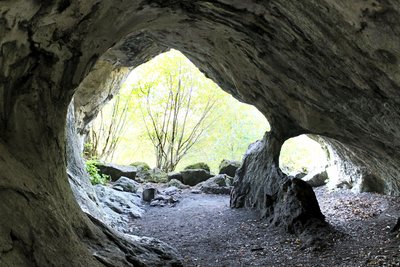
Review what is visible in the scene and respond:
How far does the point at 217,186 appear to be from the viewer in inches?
570

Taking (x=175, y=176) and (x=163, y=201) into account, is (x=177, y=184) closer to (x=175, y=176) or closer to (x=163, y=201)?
(x=175, y=176)

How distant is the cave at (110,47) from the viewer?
3402mm

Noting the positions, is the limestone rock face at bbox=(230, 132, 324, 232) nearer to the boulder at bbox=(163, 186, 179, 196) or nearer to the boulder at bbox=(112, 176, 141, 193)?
the boulder at bbox=(163, 186, 179, 196)

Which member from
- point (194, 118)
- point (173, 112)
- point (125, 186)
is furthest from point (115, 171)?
point (194, 118)

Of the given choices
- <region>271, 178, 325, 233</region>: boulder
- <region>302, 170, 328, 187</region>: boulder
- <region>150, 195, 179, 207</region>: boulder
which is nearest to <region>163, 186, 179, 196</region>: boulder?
<region>150, 195, 179, 207</region>: boulder

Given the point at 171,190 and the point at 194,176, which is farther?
the point at 194,176

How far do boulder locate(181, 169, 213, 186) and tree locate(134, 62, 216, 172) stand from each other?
→ 406 centimetres

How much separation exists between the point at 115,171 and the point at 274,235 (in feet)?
29.4

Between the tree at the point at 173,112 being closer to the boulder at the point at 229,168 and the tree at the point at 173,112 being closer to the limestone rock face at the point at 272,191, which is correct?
the boulder at the point at 229,168

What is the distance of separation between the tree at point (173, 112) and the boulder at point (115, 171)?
4.79 m

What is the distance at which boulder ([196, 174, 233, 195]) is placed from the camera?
14.2 m

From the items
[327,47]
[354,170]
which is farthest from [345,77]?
[354,170]

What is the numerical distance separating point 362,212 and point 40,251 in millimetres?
7260

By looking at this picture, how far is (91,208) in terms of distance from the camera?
22.9 ft
